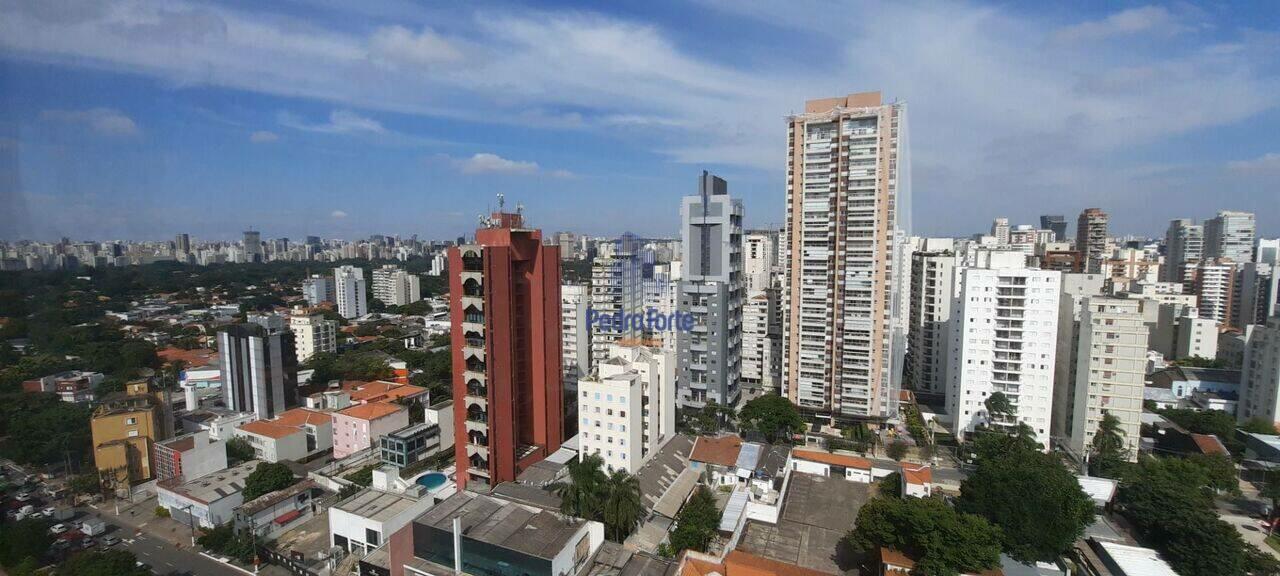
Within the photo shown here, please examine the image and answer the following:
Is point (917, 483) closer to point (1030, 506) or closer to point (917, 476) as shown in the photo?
point (917, 476)

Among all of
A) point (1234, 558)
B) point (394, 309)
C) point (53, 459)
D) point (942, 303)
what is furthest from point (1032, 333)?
point (394, 309)

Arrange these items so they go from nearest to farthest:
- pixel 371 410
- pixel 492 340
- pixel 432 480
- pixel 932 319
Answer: pixel 492 340
pixel 432 480
pixel 371 410
pixel 932 319

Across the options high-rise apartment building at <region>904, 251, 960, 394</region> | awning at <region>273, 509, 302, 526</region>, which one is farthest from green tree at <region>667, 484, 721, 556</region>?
high-rise apartment building at <region>904, 251, 960, 394</region>

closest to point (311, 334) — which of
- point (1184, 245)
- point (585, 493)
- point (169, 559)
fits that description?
point (169, 559)

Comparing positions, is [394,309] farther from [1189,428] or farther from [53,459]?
[1189,428]

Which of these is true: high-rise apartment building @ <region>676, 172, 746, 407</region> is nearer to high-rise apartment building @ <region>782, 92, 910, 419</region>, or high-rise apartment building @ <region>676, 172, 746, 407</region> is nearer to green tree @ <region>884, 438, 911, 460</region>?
high-rise apartment building @ <region>782, 92, 910, 419</region>

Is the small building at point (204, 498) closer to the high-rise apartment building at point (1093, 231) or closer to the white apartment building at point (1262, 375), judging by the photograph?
the white apartment building at point (1262, 375)
